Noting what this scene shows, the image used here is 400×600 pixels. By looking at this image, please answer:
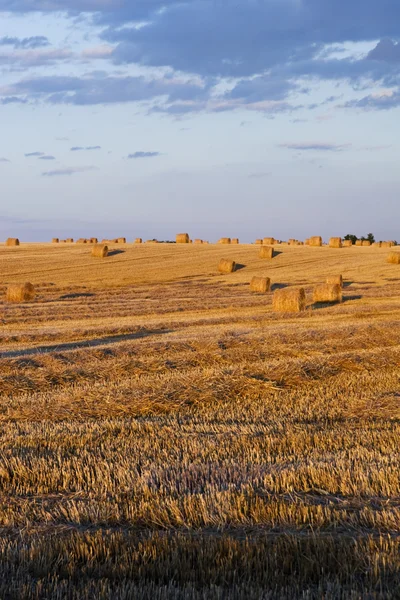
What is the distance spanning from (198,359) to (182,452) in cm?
673

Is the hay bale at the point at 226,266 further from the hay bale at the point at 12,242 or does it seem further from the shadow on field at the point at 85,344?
the shadow on field at the point at 85,344

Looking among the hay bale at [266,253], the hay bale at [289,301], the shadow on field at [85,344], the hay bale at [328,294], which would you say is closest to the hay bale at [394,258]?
the hay bale at [266,253]

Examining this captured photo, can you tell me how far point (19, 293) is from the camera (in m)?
29.3

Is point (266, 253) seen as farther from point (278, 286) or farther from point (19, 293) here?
point (19, 293)

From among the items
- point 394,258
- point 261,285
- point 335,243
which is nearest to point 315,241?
point 335,243

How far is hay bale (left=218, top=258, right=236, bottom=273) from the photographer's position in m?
40.5

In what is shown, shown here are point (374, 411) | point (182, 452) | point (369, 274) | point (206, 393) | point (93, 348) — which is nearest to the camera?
point (182, 452)

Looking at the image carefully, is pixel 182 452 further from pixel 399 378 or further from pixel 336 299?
pixel 336 299

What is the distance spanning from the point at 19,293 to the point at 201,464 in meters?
24.0

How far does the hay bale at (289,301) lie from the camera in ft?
82.3

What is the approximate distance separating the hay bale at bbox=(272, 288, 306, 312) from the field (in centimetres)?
643

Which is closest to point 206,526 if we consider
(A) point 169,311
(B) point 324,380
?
(B) point 324,380

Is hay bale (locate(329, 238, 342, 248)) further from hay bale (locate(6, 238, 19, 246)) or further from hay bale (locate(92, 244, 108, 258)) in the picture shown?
hay bale (locate(6, 238, 19, 246))

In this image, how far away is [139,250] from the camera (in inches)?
1889
